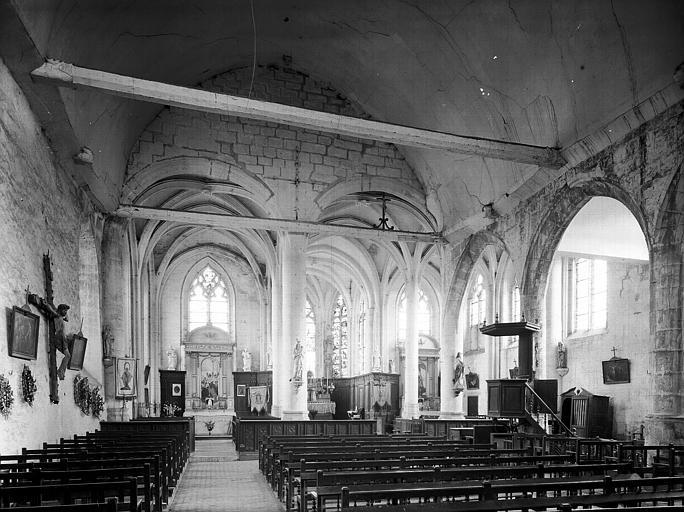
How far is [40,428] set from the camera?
11539 mm

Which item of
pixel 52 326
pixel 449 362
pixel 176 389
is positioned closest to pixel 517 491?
pixel 52 326

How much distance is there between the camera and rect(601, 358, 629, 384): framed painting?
63.5ft

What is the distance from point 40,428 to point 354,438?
5.53 metres

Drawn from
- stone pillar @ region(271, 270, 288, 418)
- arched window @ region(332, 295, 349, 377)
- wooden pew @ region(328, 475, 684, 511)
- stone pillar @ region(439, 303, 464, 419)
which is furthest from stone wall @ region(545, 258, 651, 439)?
arched window @ region(332, 295, 349, 377)

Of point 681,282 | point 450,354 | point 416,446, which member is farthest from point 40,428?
point 450,354

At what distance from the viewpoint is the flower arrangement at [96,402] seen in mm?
16406

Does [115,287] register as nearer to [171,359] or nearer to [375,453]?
[171,359]

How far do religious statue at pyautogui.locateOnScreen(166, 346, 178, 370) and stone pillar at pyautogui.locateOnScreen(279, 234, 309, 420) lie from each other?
1240 centimetres

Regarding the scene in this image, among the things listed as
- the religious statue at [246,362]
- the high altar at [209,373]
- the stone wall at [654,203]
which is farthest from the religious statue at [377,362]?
the stone wall at [654,203]

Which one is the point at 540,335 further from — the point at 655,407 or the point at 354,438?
the point at 354,438

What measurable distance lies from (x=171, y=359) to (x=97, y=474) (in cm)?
2626

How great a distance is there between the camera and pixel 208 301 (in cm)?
3416

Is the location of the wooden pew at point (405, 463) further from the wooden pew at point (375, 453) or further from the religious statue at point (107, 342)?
the religious statue at point (107, 342)

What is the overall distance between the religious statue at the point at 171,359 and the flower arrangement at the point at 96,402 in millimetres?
14629
